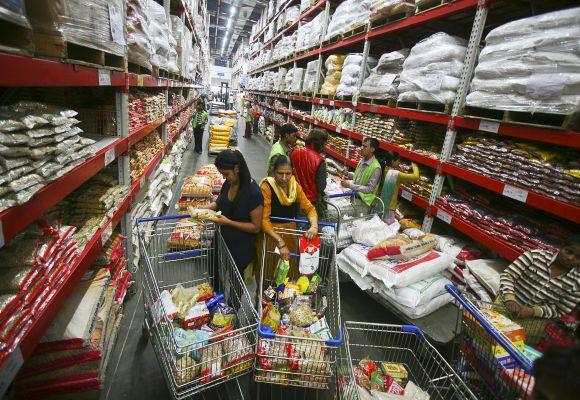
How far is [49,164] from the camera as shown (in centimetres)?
154

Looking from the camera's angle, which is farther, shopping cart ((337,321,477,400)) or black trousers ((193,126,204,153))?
black trousers ((193,126,204,153))

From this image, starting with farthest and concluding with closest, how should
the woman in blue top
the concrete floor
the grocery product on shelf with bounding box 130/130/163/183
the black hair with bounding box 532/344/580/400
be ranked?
the grocery product on shelf with bounding box 130/130/163/183
the woman in blue top
the concrete floor
the black hair with bounding box 532/344/580/400

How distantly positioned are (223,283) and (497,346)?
204 centimetres

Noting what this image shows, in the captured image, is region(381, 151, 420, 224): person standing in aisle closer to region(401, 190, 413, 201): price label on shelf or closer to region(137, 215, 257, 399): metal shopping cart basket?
region(401, 190, 413, 201): price label on shelf

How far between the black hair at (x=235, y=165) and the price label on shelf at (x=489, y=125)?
2.34 meters

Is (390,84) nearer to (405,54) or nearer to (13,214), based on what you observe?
(405,54)

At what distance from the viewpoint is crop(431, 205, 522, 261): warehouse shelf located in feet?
9.30

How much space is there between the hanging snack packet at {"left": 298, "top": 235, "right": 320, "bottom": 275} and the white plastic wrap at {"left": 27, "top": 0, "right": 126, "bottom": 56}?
1.97 metres

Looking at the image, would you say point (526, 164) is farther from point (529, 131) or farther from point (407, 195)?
point (407, 195)

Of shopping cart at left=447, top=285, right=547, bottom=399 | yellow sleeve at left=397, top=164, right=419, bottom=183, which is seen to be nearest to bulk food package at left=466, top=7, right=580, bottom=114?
yellow sleeve at left=397, top=164, right=419, bottom=183

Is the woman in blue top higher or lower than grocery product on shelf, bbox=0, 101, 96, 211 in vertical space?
lower

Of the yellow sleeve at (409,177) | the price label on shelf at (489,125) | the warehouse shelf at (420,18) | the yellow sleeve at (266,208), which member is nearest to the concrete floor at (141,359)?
the yellow sleeve at (266,208)

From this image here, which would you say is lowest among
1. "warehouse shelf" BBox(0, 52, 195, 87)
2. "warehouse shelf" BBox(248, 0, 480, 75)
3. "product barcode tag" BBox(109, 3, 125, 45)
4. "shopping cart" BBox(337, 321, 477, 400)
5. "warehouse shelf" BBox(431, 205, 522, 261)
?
"shopping cart" BBox(337, 321, 477, 400)

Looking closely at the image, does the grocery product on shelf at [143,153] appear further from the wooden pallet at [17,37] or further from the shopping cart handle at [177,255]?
the wooden pallet at [17,37]
